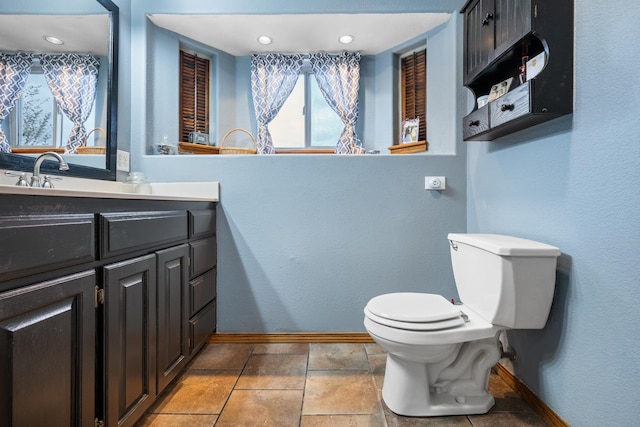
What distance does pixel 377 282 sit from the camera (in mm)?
2061

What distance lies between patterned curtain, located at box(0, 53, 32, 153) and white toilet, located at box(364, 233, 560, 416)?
64.8 inches

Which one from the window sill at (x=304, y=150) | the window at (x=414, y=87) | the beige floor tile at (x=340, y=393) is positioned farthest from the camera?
the window sill at (x=304, y=150)

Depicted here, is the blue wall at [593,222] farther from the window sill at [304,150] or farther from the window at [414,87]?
the window sill at [304,150]

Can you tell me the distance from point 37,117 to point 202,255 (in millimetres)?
955

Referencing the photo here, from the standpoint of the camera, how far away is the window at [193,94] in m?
2.51

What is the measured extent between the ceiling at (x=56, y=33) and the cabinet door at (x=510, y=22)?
77.8 inches

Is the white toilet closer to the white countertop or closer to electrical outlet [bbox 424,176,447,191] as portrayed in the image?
electrical outlet [bbox 424,176,447,191]

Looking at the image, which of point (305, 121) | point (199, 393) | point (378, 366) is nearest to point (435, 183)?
point (378, 366)

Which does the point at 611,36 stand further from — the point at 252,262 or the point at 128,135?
the point at 128,135

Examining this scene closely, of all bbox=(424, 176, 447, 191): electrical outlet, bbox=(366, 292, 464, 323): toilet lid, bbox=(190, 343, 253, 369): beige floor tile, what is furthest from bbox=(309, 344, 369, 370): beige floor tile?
bbox=(424, 176, 447, 191): electrical outlet

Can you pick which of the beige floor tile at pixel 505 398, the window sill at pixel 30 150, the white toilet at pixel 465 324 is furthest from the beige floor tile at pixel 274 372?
the window sill at pixel 30 150

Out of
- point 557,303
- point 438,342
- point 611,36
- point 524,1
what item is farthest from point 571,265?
point 524,1

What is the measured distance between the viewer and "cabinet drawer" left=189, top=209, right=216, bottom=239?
171 centimetres

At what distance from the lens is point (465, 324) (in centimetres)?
132
